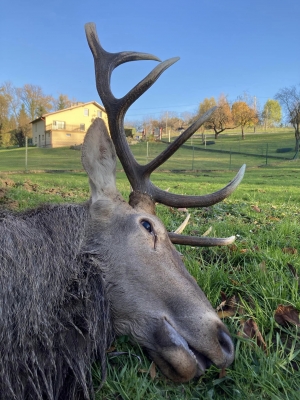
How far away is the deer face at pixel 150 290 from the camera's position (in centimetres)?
195

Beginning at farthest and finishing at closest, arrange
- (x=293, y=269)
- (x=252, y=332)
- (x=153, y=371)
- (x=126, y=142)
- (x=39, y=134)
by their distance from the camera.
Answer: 1. (x=39, y=134)
2. (x=293, y=269)
3. (x=126, y=142)
4. (x=252, y=332)
5. (x=153, y=371)

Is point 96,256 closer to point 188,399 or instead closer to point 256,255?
point 188,399

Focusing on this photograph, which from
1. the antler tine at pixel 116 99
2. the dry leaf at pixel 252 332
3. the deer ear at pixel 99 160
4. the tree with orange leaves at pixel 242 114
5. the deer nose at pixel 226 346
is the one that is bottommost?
the dry leaf at pixel 252 332

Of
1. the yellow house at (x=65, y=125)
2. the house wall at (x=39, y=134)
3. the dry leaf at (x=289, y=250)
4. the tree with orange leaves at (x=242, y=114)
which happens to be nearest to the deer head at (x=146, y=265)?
the dry leaf at (x=289, y=250)

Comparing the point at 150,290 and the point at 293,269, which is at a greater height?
the point at 150,290

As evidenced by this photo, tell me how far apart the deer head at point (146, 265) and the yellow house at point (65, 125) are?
131 feet

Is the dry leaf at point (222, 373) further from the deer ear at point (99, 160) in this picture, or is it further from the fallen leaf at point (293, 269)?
the fallen leaf at point (293, 269)

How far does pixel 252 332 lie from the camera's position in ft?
7.86

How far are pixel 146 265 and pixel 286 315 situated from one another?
42.4 inches

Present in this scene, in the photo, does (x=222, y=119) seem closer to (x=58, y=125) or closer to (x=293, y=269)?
(x=58, y=125)

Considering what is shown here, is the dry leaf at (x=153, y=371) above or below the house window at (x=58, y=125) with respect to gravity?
below

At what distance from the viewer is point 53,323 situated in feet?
6.29

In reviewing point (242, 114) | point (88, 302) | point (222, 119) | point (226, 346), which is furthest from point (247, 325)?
point (242, 114)

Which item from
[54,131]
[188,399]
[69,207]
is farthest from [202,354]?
[54,131]
